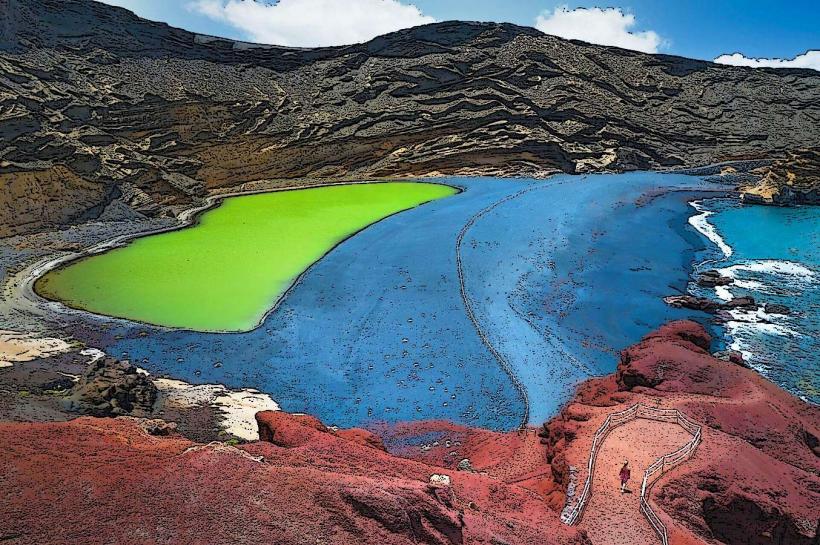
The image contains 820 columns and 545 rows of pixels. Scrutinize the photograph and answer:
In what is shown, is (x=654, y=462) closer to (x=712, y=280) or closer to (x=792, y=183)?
(x=712, y=280)

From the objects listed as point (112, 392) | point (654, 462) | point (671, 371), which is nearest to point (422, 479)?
point (654, 462)

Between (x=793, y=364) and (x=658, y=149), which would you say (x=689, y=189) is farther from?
(x=793, y=364)

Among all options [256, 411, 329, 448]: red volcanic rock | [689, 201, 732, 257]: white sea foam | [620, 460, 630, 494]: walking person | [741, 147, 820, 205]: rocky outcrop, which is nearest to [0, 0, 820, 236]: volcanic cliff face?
[741, 147, 820, 205]: rocky outcrop

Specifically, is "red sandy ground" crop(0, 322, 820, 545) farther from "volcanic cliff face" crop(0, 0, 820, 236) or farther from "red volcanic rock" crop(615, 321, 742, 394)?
"volcanic cliff face" crop(0, 0, 820, 236)

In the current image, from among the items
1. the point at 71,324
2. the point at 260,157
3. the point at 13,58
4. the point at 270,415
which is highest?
the point at 13,58

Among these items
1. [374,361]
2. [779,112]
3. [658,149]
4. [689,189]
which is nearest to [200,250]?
[374,361]

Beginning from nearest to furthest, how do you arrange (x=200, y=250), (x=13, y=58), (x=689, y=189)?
(x=200, y=250) → (x=13, y=58) → (x=689, y=189)
